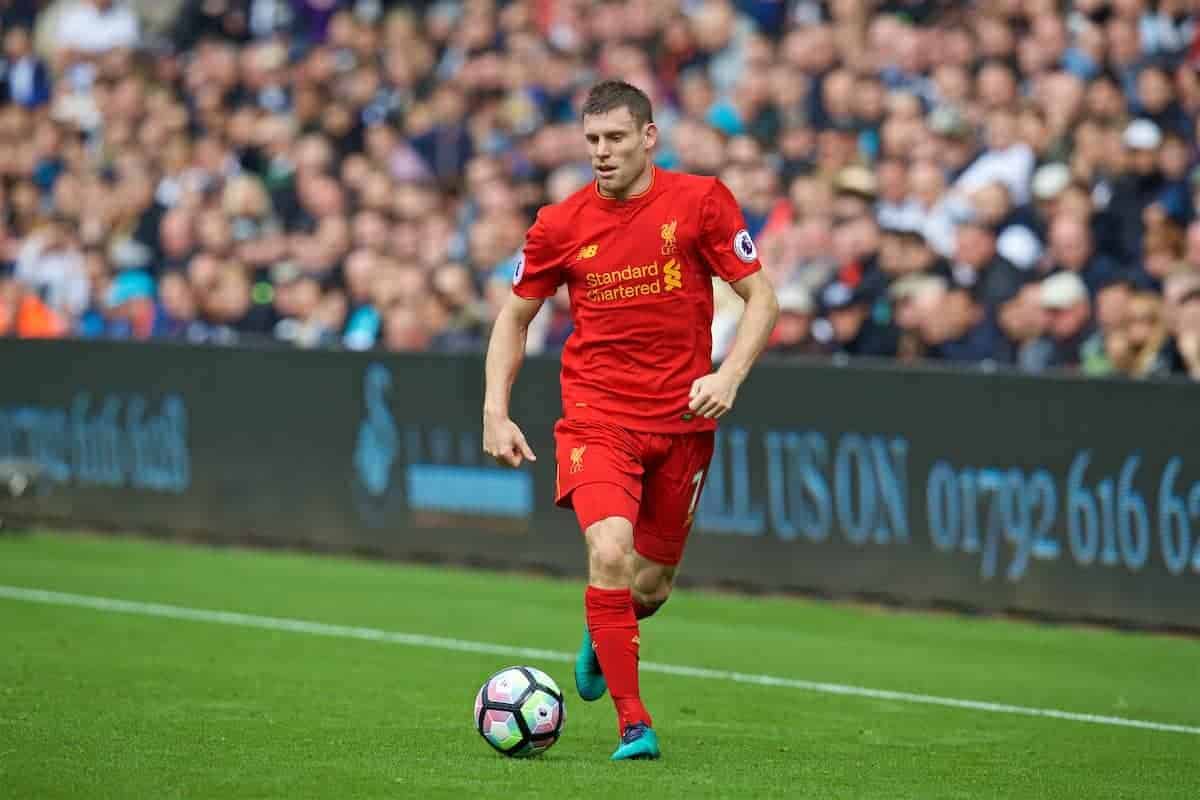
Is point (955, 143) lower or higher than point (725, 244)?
higher

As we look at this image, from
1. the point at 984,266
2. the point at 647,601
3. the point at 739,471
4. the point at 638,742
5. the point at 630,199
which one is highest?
the point at 630,199

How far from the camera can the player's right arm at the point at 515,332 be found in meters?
8.39

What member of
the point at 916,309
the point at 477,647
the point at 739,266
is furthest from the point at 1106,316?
the point at 739,266

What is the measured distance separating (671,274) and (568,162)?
9667mm

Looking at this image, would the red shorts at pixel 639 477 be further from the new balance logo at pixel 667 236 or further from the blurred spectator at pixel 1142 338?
the blurred spectator at pixel 1142 338

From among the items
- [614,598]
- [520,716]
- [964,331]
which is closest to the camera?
[520,716]

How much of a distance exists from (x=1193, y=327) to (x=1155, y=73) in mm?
2453

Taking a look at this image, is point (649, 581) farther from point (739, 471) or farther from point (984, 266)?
point (984, 266)

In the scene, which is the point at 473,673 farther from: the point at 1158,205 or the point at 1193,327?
the point at 1158,205

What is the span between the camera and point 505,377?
855cm

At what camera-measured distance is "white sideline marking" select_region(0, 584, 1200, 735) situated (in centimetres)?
982

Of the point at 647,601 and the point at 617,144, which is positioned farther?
the point at 647,601

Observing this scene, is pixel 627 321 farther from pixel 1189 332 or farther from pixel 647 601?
pixel 1189 332

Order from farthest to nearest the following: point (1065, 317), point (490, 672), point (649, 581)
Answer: point (1065, 317) → point (490, 672) → point (649, 581)
